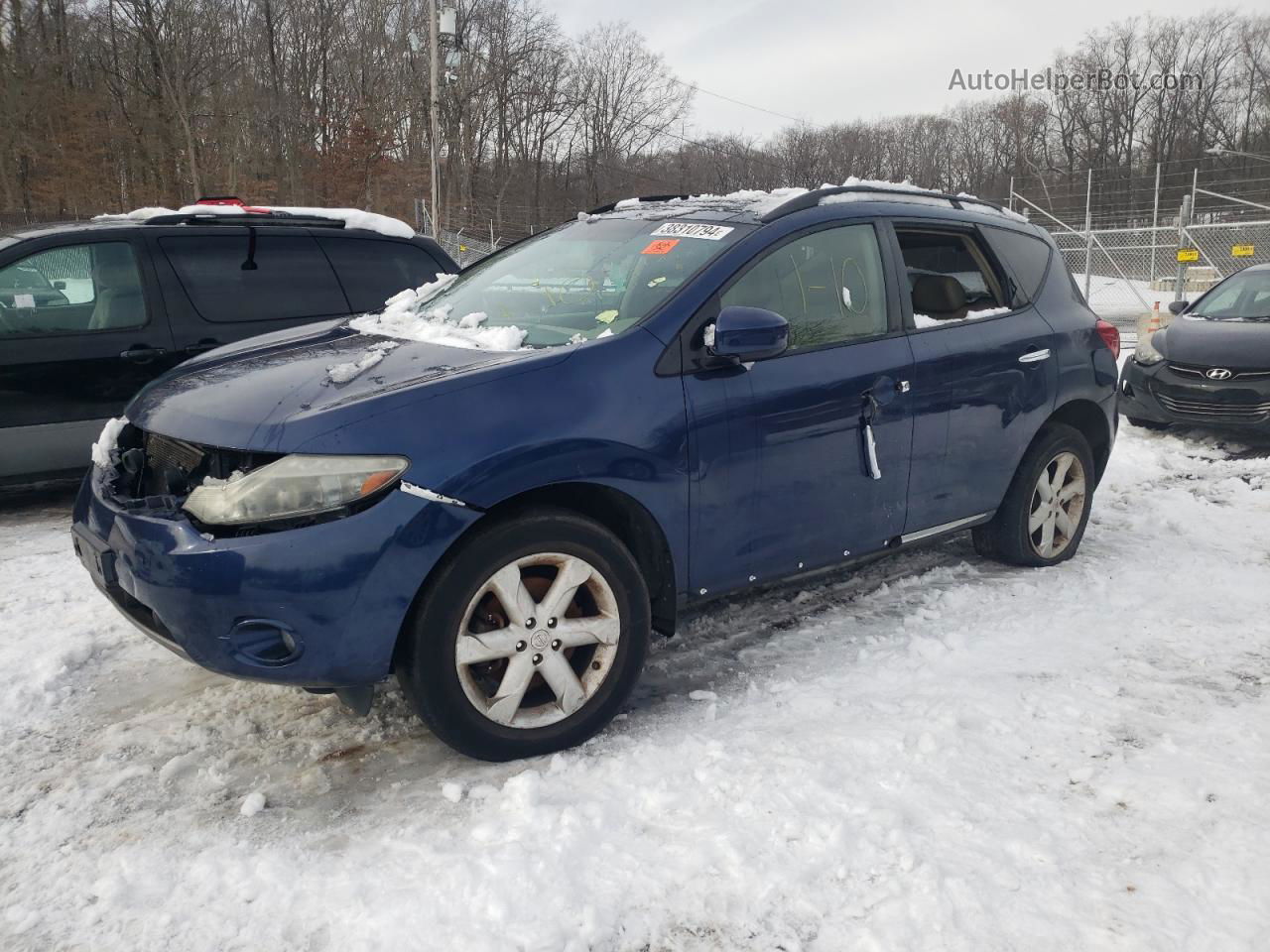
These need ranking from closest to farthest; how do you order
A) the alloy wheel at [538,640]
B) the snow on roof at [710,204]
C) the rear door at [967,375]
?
the alloy wheel at [538,640], the snow on roof at [710,204], the rear door at [967,375]

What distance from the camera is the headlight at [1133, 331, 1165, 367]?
27.0 ft

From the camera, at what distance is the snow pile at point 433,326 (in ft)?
10.7

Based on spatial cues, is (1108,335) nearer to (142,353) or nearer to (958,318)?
(958,318)

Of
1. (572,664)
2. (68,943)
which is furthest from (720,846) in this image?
(68,943)

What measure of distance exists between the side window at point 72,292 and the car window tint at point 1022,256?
4783mm

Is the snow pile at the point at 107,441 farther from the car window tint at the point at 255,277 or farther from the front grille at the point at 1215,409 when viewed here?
the front grille at the point at 1215,409

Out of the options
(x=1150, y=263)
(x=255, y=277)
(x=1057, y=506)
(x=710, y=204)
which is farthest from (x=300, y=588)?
(x=1150, y=263)

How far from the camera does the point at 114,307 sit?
5598 millimetres

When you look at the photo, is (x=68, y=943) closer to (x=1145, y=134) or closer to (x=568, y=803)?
(x=568, y=803)

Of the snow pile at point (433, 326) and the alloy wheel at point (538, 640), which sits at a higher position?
the snow pile at point (433, 326)

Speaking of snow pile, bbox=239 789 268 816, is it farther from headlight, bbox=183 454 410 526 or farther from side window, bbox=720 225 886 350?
side window, bbox=720 225 886 350

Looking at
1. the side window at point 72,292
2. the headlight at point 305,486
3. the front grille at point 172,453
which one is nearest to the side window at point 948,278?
the headlight at point 305,486

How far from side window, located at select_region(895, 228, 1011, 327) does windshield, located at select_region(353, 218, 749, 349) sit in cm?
95

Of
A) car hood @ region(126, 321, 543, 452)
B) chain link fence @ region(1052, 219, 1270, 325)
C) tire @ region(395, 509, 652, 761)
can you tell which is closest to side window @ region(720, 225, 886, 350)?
car hood @ region(126, 321, 543, 452)
